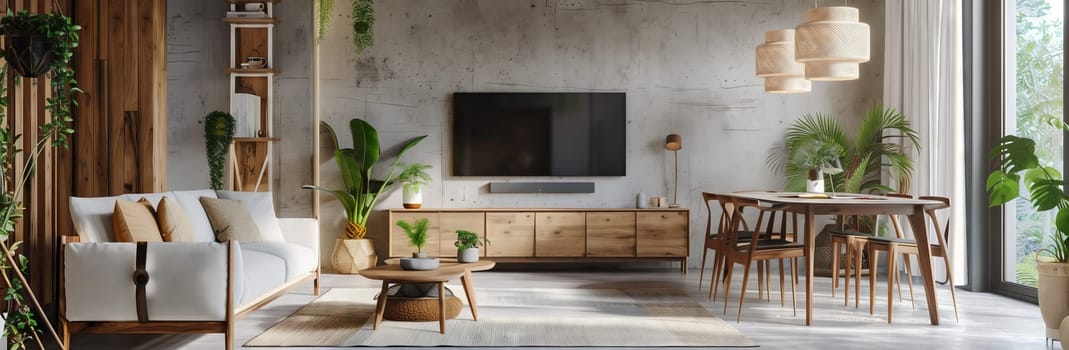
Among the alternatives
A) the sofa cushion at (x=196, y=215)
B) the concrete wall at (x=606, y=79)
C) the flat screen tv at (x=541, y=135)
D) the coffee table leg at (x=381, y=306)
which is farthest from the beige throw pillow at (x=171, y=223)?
the flat screen tv at (x=541, y=135)

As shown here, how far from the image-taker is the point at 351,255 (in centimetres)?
718

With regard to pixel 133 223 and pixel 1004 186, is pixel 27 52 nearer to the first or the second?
pixel 133 223

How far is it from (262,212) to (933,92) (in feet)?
16.6

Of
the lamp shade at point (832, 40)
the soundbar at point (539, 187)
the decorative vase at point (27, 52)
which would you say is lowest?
the soundbar at point (539, 187)

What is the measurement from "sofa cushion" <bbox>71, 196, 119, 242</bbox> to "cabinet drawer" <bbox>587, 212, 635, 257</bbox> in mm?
4033

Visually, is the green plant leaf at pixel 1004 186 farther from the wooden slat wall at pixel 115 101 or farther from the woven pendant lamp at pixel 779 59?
the wooden slat wall at pixel 115 101

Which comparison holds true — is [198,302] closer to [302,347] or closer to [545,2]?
[302,347]

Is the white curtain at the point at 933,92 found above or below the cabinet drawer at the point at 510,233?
above

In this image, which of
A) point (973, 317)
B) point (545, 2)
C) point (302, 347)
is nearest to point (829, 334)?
point (973, 317)

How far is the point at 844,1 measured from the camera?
7.54m

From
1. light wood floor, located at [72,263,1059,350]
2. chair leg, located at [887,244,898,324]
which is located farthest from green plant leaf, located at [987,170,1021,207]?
light wood floor, located at [72,263,1059,350]

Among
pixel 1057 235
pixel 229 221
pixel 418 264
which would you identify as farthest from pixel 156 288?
pixel 1057 235

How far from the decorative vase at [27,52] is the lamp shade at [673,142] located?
5.11m

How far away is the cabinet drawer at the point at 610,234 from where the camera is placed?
719 cm
